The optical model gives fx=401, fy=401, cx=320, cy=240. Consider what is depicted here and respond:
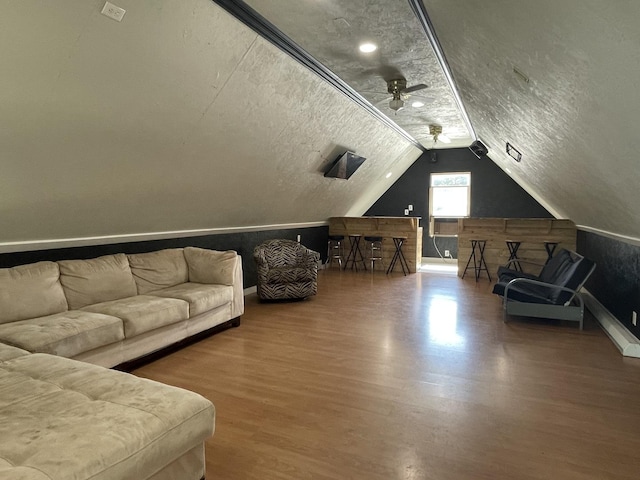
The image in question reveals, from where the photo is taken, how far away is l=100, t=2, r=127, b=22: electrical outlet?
229 centimetres

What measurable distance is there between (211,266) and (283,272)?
126 centimetres

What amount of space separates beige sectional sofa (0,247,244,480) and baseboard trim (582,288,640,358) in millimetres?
3697

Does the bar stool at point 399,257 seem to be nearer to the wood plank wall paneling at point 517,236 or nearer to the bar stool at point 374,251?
the bar stool at point 374,251

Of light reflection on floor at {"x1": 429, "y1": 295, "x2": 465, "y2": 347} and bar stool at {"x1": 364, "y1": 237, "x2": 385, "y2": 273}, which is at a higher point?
bar stool at {"x1": 364, "y1": 237, "x2": 385, "y2": 273}

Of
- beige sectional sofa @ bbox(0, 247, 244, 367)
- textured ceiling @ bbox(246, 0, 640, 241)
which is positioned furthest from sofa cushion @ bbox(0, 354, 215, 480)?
textured ceiling @ bbox(246, 0, 640, 241)

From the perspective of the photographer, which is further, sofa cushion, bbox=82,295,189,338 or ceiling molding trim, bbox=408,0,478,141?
sofa cushion, bbox=82,295,189,338

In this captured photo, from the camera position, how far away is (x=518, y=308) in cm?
449

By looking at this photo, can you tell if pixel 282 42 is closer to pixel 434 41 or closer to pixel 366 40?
pixel 366 40

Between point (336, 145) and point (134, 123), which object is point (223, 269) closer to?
point (134, 123)

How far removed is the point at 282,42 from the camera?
3.42 m

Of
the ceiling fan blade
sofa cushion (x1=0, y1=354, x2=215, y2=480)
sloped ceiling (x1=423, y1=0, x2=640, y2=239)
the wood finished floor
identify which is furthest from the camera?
the ceiling fan blade

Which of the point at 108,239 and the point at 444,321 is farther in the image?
the point at 444,321

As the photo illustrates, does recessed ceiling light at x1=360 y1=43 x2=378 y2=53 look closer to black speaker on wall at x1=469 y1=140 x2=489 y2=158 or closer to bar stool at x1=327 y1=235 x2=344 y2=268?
black speaker on wall at x1=469 y1=140 x2=489 y2=158

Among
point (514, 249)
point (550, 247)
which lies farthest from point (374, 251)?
point (550, 247)
